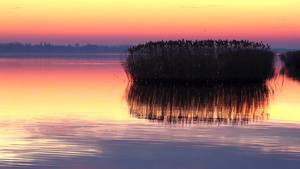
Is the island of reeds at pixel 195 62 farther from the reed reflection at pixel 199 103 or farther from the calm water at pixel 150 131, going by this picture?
the calm water at pixel 150 131

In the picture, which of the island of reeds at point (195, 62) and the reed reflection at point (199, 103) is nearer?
the reed reflection at point (199, 103)

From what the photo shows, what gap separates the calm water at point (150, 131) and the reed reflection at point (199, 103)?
27 mm

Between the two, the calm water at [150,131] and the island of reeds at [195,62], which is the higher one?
the island of reeds at [195,62]

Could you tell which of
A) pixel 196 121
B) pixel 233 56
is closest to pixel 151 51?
pixel 233 56

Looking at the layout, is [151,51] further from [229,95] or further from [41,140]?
[41,140]

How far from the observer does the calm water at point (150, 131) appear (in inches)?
314

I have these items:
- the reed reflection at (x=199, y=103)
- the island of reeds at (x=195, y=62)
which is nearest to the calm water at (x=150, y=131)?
the reed reflection at (x=199, y=103)

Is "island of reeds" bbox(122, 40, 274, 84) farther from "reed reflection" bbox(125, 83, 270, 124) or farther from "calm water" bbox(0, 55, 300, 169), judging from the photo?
"calm water" bbox(0, 55, 300, 169)

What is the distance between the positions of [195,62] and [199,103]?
27.4 ft

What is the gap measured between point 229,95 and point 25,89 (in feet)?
28.4

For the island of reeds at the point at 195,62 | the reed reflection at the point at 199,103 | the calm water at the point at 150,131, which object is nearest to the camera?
the calm water at the point at 150,131

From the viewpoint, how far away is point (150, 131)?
421 inches

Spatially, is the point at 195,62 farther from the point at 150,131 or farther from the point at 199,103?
the point at 150,131

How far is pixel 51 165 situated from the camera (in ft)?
24.8
